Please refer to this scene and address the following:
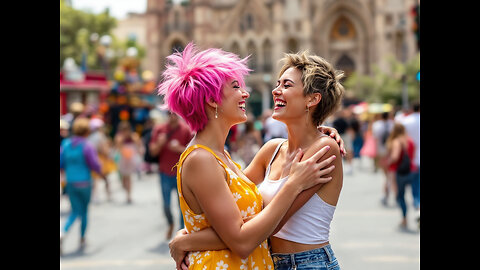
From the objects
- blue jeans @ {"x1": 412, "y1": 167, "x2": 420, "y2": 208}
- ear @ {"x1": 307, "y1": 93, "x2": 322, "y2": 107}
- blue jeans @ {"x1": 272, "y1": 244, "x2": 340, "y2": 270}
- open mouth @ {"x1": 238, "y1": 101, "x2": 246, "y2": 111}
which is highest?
ear @ {"x1": 307, "y1": 93, "x2": 322, "y2": 107}

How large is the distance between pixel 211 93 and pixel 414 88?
38.2 metres

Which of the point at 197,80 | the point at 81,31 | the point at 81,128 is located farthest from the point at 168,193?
the point at 81,31

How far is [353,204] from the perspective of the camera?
36.6 ft

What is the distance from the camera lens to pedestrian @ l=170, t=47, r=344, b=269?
263 centimetres

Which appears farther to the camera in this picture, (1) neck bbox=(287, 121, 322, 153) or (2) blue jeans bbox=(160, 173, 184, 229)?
(2) blue jeans bbox=(160, 173, 184, 229)

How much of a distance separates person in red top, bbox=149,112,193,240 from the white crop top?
5434 millimetres

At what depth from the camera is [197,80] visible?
2545 mm

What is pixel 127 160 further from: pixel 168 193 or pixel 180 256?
pixel 180 256

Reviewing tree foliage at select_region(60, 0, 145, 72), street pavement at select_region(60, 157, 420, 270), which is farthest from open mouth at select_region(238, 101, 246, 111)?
tree foliage at select_region(60, 0, 145, 72)

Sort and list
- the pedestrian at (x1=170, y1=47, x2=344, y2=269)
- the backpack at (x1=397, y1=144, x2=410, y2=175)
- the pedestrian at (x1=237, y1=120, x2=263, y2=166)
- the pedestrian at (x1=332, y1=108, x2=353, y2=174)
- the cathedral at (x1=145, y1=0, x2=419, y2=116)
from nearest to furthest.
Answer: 1. the pedestrian at (x1=170, y1=47, x2=344, y2=269)
2. the backpack at (x1=397, y1=144, x2=410, y2=175)
3. the pedestrian at (x1=237, y1=120, x2=263, y2=166)
4. the pedestrian at (x1=332, y1=108, x2=353, y2=174)
5. the cathedral at (x1=145, y1=0, x2=419, y2=116)

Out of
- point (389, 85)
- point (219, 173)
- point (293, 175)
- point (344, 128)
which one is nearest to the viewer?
point (219, 173)

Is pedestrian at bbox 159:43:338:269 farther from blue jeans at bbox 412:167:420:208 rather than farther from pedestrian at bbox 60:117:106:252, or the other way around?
blue jeans at bbox 412:167:420:208

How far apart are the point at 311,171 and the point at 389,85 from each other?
3804 centimetres
